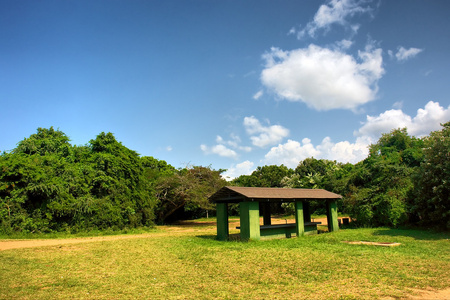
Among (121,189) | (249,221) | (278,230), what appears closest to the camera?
(249,221)

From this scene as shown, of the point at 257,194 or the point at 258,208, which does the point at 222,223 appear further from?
the point at 257,194

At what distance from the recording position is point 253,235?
1297cm

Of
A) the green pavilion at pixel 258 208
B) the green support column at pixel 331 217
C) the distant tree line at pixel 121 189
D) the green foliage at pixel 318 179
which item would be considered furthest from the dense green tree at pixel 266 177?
the green pavilion at pixel 258 208

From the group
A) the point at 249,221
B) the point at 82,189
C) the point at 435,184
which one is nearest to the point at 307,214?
the point at 249,221

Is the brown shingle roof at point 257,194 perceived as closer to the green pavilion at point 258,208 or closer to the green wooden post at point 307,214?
the green pavilion at point 258,208

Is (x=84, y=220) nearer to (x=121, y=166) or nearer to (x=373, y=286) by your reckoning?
(x=121, y=166)

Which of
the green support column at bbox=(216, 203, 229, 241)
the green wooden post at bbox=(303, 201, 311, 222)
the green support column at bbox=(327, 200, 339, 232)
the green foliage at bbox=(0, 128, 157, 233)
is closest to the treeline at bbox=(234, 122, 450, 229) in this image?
the green support column at bbox=(327, 200, 339, 232)

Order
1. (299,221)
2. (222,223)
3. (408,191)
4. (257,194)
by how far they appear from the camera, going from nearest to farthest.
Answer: (257,194), (222,223), (299,221), (408,191)

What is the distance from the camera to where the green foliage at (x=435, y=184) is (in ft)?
47.0

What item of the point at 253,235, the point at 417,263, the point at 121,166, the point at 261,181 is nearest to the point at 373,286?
the point at 417,263

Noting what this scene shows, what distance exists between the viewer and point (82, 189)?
19.9 meters

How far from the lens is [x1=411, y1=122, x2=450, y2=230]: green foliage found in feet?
47.0

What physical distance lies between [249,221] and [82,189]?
44.9 ft

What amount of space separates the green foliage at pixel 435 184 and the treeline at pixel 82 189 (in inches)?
661
